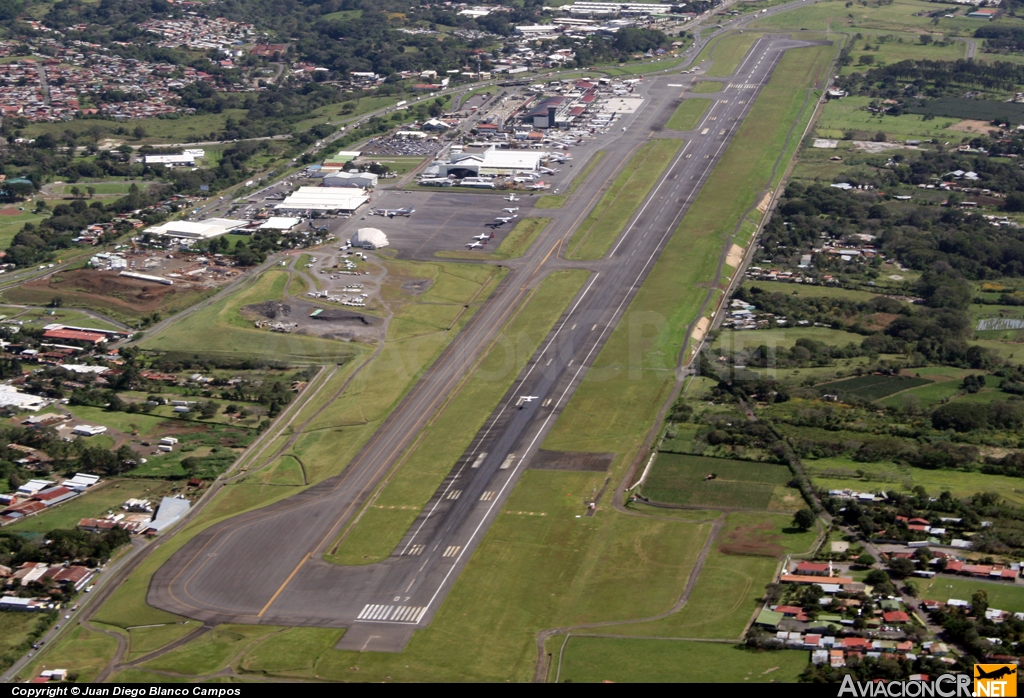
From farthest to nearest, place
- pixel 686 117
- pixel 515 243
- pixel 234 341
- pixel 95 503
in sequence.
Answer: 1. pixel 686 117
2. pixel 515 243
3. pixel 234 341
4. pixel 95 503

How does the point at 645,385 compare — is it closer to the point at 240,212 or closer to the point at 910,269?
the point at 910,269

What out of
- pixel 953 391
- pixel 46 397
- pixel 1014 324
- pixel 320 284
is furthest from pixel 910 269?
pixel 46 397

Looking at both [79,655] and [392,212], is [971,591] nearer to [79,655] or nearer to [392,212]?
[79,655]

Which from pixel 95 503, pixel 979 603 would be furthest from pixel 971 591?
pixel 95 503

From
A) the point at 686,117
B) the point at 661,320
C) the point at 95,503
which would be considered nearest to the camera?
the point at 95,503

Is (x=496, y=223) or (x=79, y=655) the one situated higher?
(x=79, y=655)

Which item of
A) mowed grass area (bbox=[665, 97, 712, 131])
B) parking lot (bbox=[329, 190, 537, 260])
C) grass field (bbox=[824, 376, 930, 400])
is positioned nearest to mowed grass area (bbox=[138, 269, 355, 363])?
parking lot (bbox=[329, 190, 537, 260])

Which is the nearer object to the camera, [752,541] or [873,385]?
[752,541]

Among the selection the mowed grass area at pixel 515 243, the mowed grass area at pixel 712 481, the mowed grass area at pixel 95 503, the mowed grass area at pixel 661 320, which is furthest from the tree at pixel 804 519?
the mowed grass area at pixel 515 243
